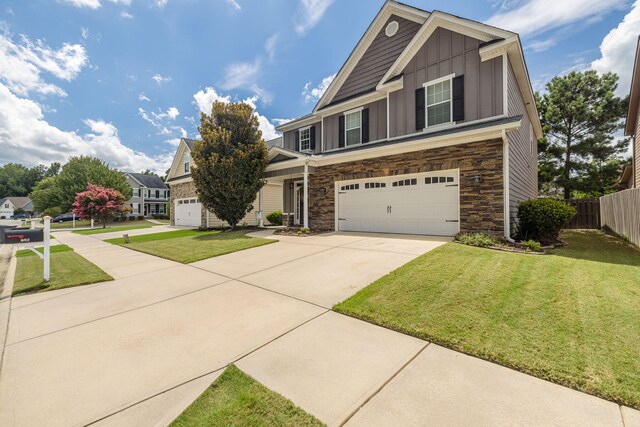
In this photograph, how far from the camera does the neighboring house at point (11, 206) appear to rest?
6031 cm

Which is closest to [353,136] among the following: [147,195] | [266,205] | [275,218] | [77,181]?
[275,218]

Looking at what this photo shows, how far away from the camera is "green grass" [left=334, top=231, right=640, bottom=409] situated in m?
2.19

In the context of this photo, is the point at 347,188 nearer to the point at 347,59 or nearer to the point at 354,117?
the point at 354,117

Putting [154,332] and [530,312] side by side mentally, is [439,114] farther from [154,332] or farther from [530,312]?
[154,332]

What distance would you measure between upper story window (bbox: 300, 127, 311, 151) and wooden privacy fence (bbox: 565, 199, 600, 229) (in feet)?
49.8

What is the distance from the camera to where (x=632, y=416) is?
5.62 ft

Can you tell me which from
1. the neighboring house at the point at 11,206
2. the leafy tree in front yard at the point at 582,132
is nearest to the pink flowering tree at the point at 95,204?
the leafy tree in front yard at the point at 582,132

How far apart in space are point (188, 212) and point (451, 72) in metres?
17.8

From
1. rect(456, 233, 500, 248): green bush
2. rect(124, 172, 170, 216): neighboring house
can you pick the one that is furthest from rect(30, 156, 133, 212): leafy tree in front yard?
rect(456, 233, 500, 248): green bush

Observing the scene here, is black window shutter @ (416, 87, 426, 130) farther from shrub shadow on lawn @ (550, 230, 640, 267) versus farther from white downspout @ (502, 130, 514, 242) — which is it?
shrub shadow on lawn @ (550, 230, 640, 267)

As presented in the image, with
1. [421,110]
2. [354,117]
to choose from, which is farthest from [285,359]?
[354,117]

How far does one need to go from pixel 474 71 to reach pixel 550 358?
951 cm

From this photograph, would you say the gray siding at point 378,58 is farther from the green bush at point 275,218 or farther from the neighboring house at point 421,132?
the green bush at point 275,218

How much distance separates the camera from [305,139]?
14680 mm
